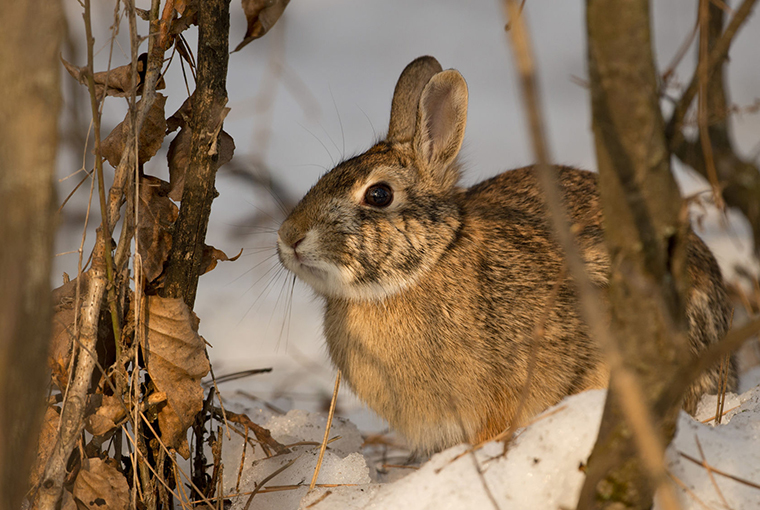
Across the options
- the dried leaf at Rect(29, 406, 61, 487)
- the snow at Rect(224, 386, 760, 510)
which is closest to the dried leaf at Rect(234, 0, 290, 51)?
the dried leaf at Rect(29, 406, 61, 487)

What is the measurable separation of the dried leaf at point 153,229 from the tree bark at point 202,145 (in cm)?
4

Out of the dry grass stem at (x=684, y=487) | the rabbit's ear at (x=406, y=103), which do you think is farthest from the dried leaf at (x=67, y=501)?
the rabbit's ear at (x=406, y=103)

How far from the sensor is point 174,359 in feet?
8.09

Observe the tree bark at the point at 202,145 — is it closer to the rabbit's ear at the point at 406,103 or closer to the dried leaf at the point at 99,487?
the dried leaf at the point at 99,487

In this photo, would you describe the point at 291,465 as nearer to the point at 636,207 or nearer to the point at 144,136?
the point at 144,136

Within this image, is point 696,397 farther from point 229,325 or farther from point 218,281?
point 218,281

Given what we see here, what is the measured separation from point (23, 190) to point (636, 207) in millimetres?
1370

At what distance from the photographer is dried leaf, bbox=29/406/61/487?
223 centimetres

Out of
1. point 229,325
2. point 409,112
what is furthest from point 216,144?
point 229,325

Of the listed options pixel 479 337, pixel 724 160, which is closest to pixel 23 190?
pixel 479 337

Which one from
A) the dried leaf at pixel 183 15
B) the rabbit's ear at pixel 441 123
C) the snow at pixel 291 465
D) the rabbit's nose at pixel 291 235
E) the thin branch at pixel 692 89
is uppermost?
the dried leaf at pixel 183 15

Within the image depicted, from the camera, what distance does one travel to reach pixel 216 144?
2545 mm

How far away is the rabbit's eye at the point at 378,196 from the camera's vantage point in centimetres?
328

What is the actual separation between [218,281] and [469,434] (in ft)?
10.6
